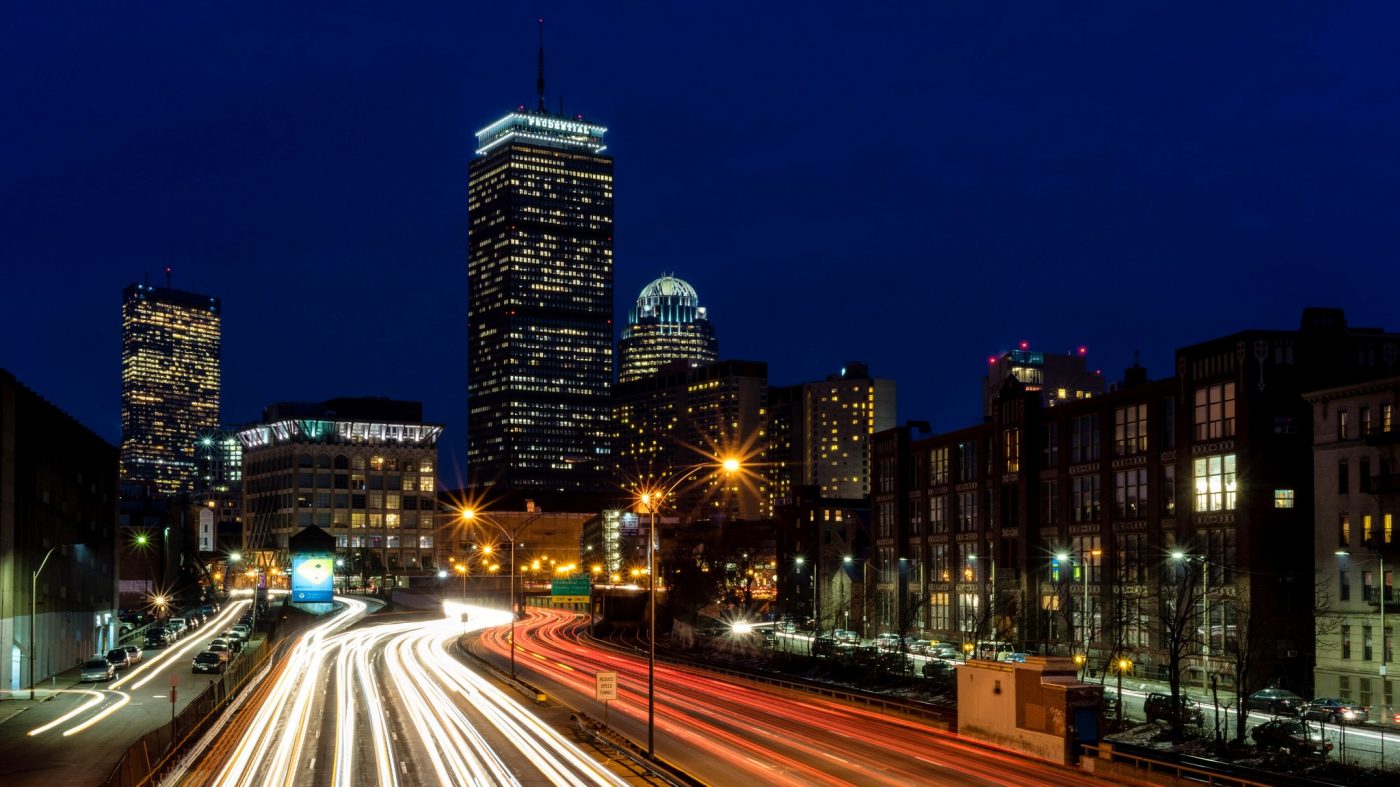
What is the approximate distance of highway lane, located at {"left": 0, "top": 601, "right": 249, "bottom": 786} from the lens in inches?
1889

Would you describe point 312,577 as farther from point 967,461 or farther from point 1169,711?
point 1169,711

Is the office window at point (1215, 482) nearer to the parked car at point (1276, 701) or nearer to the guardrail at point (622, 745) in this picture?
the parked car at point (1276, 701)

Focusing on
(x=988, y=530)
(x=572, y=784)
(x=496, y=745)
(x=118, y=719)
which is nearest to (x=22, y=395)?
(x=118, y=719)

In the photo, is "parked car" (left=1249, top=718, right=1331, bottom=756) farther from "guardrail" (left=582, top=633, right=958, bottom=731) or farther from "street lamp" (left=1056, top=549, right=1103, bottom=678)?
"street lamp" (left=1056, top=549, right=1103, bottom=678)

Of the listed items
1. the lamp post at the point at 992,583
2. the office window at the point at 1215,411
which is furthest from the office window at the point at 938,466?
the office window at the point at 1215,411

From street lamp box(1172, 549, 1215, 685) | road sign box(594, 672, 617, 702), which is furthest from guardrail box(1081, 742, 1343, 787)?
street lamp box(1172, 549, 1215, 685)

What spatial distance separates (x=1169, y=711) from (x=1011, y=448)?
149ft

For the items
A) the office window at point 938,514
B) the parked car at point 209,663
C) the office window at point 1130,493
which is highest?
the office window at point 1130,493

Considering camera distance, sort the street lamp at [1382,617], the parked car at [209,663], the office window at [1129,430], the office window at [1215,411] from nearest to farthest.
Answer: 1. the street lamp at [1382,617]
2. the office window at [1215,411]
3. the parked car at [209,663]
4. the office window at [1129,430]

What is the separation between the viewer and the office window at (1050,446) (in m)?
98.2

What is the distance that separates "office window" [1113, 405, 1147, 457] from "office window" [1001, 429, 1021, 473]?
11.4m

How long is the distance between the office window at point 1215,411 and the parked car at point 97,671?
61948mm

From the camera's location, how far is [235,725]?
195ft

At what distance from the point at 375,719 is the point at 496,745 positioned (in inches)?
445
